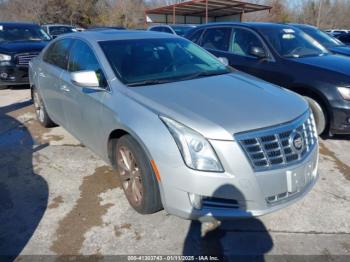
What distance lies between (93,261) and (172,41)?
2642 mm

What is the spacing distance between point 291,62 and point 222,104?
A: 268 cm

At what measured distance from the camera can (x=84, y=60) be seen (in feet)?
12.4

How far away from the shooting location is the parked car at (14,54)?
26.4 ft

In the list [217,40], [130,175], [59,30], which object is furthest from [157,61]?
[59,30]

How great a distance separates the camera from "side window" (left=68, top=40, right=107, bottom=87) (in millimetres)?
3402

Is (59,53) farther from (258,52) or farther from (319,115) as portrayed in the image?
(319,115)

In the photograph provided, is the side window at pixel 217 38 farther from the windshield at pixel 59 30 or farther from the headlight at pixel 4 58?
the windshield at pixel 59 30

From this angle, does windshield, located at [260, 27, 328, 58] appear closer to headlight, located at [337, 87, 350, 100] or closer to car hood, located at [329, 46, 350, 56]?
headlight, located at [337, 87, 350, 100]

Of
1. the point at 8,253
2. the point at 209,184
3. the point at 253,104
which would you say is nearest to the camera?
the point at 209,184

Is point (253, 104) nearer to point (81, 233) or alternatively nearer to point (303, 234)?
point (303, 234)

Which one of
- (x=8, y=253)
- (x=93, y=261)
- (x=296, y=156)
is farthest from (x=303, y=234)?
(x=8, y=253)

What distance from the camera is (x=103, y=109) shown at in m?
3.23

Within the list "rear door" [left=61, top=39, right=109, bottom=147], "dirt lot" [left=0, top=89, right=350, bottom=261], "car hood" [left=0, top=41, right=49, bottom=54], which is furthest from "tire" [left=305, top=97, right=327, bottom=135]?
"car hood" [left=0, top=41, right=49, bottom=54]

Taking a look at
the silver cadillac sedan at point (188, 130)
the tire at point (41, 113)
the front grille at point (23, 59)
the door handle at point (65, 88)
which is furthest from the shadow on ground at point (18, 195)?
the front grille at point (23, 59)
